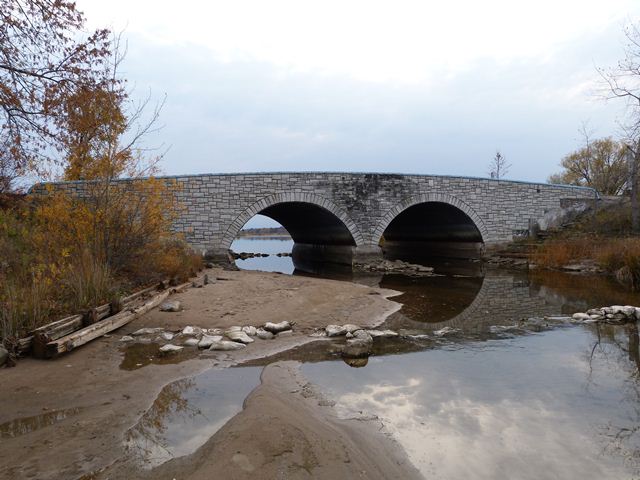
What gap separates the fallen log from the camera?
5215 millimetres

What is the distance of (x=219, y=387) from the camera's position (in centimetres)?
467

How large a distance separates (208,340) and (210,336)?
0.96 ft

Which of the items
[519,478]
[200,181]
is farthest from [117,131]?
[200,181]

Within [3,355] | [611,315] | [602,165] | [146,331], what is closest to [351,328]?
[146,331]

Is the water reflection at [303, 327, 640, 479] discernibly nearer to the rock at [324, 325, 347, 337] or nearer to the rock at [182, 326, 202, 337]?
the rock at [324, 325, 347, 337]

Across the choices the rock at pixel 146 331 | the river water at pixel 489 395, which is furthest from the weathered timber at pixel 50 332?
the river water at pixel 489 395

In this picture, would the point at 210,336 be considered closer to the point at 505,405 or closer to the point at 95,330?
the point at 95,330

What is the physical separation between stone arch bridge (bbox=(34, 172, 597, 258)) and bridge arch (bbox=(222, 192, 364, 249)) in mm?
45

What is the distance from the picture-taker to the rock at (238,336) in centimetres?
644

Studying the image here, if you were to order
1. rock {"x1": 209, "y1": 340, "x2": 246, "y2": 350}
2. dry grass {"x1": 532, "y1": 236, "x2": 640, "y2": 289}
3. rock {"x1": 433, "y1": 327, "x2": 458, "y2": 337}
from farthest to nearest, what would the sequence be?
1. dry grass {"x1": 532, "y1": 236, "x2": 640, "y2": 289}
2. rock {"x1": 433, "y1": 327, "x2": 458, "y2": 337}
3. rock {"x1": 209, "y1": 340, "x2": 246, "y2": 350}

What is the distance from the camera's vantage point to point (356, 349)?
5.93 m

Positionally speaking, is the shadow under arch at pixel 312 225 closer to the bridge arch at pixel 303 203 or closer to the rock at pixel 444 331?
the bridge arch at pixel 303 203

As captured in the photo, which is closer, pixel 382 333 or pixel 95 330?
pixel 95 330

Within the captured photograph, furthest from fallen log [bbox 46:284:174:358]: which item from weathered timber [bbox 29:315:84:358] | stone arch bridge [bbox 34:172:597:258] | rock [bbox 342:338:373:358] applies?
stone arch bridge [bbox 34:172:597:258]
